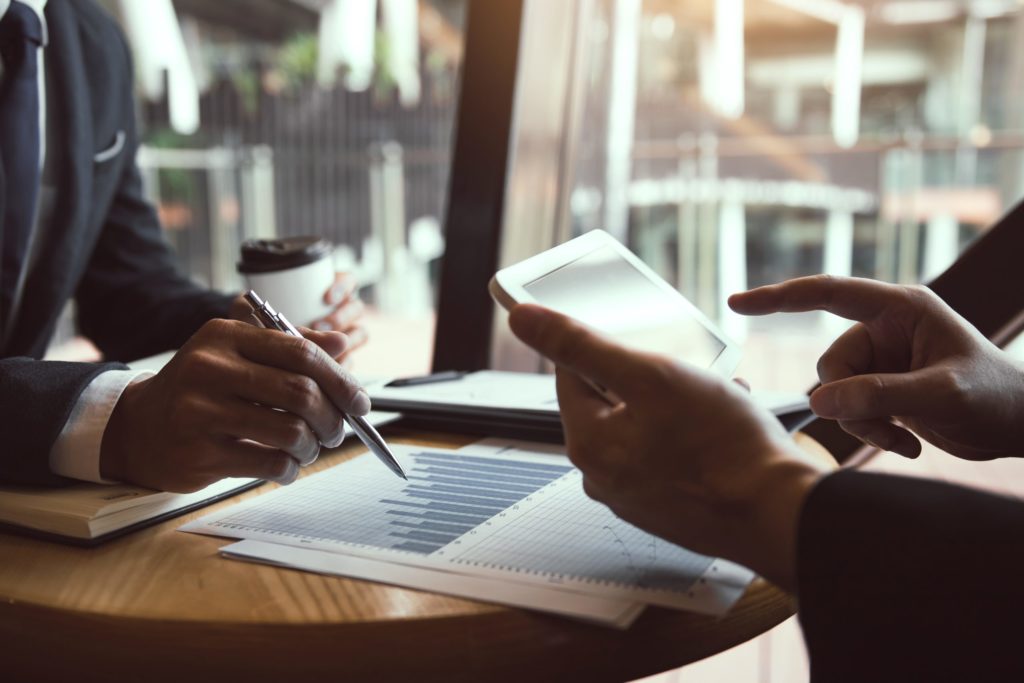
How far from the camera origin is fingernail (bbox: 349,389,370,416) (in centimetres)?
62

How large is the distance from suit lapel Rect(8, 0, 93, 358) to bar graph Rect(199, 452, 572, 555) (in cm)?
68

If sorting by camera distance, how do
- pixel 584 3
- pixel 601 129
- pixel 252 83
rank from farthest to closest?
pixel 252 83
pixel 601 129
pixel 584 3

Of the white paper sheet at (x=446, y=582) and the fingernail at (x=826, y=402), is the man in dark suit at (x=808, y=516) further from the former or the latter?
the fingernail at (x=826, y=402)

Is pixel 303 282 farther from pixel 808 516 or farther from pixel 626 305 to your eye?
pixel 808 516

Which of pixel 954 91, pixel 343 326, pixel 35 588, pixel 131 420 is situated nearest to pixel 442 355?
pixel 343 326

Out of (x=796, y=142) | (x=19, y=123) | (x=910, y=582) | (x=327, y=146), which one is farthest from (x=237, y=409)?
(x=327, y=146)

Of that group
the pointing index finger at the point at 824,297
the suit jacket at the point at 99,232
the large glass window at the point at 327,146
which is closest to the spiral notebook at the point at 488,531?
the pointing index finger at the point at 824,297

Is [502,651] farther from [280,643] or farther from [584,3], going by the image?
[584,3]

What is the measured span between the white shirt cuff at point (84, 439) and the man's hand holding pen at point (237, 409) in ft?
0.08

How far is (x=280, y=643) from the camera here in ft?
1.59

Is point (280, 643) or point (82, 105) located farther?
point (82, 105)

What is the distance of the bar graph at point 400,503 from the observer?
1.99 feet

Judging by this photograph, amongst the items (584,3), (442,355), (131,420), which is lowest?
(442,355)

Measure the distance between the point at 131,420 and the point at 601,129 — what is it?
9.61ft
